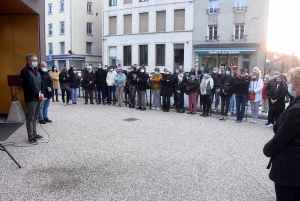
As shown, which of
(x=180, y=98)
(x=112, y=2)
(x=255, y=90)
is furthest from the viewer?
(x=112, y=2)

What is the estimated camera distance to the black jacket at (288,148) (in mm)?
2594

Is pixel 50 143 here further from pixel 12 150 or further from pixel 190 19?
pixel 190 19

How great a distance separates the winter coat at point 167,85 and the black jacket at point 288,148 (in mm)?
9376

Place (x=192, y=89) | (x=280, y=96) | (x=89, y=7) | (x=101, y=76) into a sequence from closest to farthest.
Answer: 1. (x=280, y=96)
2. (x=192, y=89)
3. (x=101, y=76)
4. (x=89, y=7)

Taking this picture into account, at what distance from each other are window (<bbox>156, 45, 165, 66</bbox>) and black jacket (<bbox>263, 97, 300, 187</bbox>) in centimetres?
3102

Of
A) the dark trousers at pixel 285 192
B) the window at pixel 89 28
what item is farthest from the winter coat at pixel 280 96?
the window at pixel 89 28

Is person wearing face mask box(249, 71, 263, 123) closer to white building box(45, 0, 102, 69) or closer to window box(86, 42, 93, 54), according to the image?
white building box(45, 0, 102, 69)

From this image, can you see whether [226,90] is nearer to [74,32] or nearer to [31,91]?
[31,91]

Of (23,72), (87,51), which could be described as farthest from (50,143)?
(87,51)

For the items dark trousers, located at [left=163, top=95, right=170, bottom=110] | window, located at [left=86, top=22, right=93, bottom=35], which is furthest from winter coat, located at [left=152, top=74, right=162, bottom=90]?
window, located at [left=86, top=22, right=93, bottom=35]

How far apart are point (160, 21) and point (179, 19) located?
2442mm

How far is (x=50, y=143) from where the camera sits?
22.7ft

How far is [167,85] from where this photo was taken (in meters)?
12.1

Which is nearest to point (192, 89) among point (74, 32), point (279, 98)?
point (279, 98)
